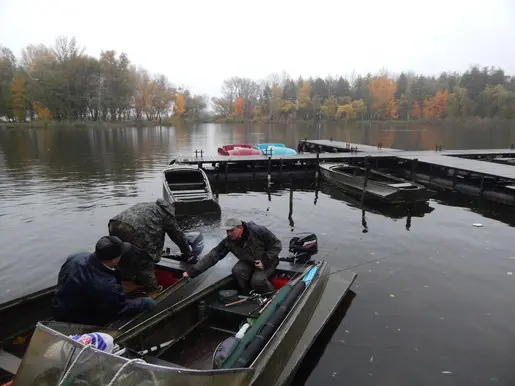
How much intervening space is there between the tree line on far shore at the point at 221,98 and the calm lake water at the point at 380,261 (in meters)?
60.7

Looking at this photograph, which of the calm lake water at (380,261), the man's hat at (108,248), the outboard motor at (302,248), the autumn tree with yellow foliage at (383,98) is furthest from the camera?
the autumn tree with yellow foliage at (383,98)

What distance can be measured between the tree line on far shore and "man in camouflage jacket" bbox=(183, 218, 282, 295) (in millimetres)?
80481

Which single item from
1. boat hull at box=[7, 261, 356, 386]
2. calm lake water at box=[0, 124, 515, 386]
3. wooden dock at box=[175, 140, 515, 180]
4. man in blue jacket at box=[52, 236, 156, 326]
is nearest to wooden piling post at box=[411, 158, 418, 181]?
wooden dock at box=[175, 140, 515, 180]

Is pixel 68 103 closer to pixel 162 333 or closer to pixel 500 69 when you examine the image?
pixel 162 333

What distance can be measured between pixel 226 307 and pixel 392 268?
5.97 m

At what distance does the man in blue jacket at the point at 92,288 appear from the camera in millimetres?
5223

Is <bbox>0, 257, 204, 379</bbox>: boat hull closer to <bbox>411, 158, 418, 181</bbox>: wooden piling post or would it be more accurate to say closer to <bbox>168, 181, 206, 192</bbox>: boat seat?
<bbox>168, 181, 206, 192</bbox>: boat seat

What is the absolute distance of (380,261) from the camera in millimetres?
11516

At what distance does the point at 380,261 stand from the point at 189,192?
898 centimetres

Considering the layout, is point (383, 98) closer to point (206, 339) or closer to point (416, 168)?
point (416, 168)

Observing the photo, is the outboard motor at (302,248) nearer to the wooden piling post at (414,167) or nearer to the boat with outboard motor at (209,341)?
the boat with outboard motor at (209,341)

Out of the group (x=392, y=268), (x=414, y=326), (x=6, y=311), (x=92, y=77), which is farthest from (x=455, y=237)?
(x=92, y=77)

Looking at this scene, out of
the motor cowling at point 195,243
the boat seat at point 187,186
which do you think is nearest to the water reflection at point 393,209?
the boat seat at point 187,186

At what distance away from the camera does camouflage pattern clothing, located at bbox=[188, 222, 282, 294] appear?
767 cm
